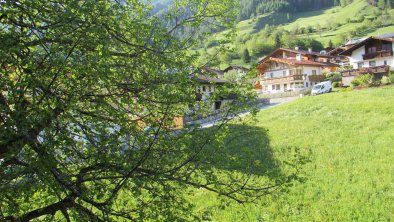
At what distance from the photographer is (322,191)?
10.8 metres

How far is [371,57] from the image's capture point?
5344cm

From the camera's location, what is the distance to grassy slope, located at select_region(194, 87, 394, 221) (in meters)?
9.20

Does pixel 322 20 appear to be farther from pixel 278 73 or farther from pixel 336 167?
pixel 336 167

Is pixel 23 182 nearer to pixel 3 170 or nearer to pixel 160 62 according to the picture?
pixel 3 170

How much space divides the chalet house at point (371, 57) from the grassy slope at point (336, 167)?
25.5m

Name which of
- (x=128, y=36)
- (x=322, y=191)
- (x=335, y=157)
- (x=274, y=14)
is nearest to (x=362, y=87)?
(x=335, y=157)

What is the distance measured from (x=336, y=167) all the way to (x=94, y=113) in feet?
35.5

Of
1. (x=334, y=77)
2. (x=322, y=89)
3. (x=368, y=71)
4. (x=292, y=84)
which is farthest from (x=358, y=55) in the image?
(x=322, y=89)

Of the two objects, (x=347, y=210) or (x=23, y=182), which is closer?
(x=23, y=182)

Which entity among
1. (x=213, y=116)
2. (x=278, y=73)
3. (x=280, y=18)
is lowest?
(x=213, y=116)

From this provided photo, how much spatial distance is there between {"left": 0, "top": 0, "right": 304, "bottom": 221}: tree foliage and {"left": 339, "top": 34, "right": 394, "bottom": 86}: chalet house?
163 feet

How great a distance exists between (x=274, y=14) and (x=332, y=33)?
6087 centimetres

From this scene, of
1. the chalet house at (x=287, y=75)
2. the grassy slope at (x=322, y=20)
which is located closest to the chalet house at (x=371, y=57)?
the chalet house at (x=287, y=75)

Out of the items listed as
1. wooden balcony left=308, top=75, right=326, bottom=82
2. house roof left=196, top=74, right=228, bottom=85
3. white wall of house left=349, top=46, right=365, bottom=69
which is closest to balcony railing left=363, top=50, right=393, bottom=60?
white wall of house left=349, top=46, right=365, bottom=69
